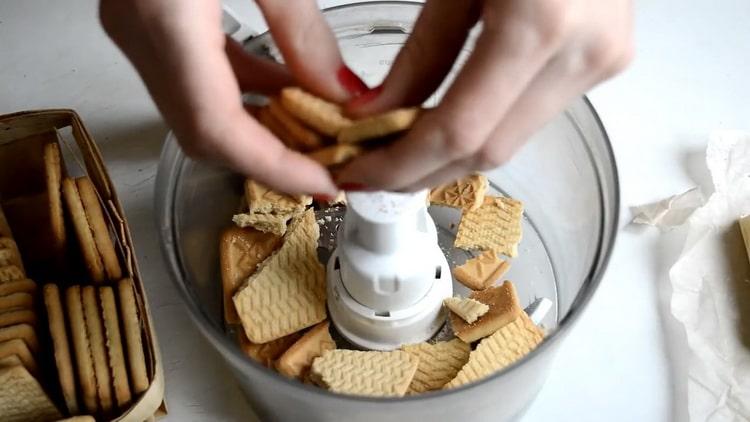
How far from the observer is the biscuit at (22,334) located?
45 cm

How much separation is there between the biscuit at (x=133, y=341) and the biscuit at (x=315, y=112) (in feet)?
0.60

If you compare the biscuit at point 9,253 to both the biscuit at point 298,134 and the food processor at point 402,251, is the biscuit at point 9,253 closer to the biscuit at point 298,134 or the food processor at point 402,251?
the food processor at point 402,251

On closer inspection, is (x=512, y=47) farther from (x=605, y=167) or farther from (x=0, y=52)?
(x=0, y=52)

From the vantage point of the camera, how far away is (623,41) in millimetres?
313

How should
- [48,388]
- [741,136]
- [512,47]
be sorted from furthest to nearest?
[741,136]
[48,388]
[512,47]

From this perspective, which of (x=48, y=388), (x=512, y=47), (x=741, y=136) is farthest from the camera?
(x=741, y=136)

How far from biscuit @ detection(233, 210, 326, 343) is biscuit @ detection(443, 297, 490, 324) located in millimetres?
84

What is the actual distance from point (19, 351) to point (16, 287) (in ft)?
0.18

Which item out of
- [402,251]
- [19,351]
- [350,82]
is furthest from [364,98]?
[19,351]

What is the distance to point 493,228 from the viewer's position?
56cm

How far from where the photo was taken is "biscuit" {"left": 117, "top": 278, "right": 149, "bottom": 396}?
448 mm

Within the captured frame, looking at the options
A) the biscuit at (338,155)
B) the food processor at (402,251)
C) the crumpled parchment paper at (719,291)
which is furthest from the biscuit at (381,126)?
the crumpled parchment paper at (719,291)

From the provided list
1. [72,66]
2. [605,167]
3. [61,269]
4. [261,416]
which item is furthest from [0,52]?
[605,167]

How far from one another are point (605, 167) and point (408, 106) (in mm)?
209
